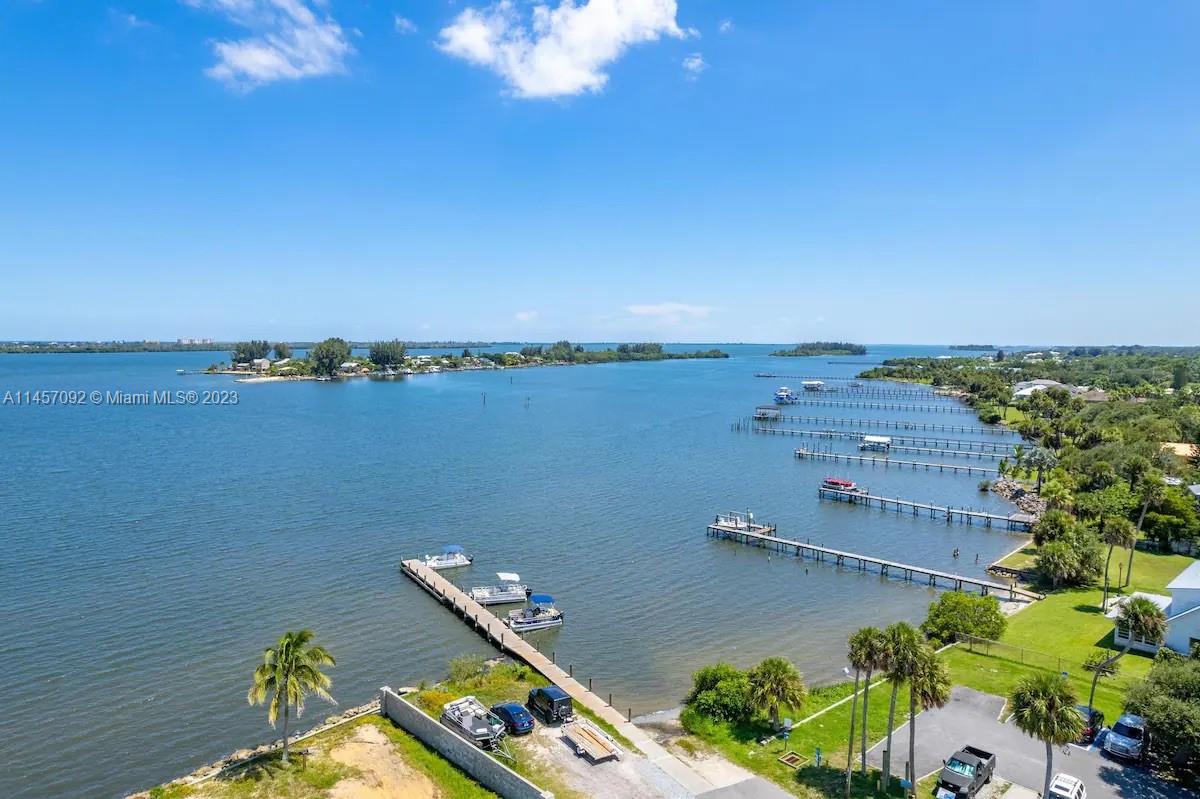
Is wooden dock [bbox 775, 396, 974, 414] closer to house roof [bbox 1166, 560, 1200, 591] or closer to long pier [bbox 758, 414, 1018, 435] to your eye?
long pier [bbox 758, 414, 1018, 435]

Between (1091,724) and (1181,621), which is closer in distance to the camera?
(1091,724)

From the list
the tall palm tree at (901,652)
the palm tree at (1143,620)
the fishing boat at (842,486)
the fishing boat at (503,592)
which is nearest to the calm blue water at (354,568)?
the fishing boat at (503,592)

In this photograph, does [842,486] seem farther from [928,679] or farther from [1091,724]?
[928,679]

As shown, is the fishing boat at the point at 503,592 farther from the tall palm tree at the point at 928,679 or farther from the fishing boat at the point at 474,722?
the tall palm tree at the point at 928,679

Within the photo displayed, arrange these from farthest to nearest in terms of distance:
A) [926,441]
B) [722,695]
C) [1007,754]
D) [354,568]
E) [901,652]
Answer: [926,441] < [354,568] < [722,695] < [1007,754] < [901,652]

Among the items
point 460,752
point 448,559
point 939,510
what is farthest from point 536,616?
point 939,510

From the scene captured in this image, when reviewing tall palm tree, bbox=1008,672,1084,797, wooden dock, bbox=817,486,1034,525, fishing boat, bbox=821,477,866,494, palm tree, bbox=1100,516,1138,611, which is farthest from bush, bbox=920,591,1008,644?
fishing boat, bbox=821,477,866,494
